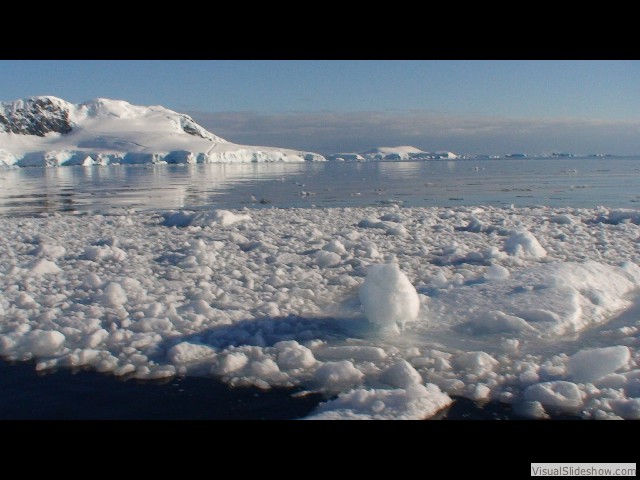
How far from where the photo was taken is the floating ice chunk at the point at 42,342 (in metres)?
4.00

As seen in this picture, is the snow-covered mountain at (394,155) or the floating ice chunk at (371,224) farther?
the snow-covered mountain at (394,155)

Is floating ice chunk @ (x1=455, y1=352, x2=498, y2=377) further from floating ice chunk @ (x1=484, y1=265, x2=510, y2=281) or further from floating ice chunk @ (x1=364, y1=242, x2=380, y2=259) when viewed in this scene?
floating ice chunk @ (x1=364, y1=242, x2=380, y2=259)

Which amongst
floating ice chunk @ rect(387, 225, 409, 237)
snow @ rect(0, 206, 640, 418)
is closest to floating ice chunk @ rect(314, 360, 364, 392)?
snow @ rect(0, 206, 640, 418)

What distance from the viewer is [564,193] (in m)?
18.3

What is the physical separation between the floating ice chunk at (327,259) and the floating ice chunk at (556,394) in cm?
366

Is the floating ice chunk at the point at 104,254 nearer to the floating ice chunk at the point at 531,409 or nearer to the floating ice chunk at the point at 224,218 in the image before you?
the floating ice chunk at the point at 224,218

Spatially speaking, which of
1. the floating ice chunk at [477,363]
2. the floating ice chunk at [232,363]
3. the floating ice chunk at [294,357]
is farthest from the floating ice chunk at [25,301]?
the floating ice chunk at [477,363]

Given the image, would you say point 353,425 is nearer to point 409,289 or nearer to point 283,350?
point 283,350

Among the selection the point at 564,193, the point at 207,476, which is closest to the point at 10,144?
the point at 564,193

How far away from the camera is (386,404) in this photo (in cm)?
310

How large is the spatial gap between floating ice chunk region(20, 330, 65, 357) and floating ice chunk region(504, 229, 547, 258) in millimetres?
5642

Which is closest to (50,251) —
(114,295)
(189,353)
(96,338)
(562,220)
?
(114,295)

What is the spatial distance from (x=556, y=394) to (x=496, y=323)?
120cm
